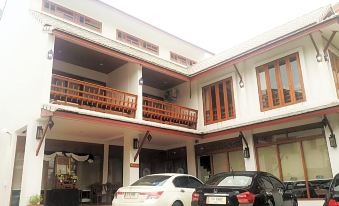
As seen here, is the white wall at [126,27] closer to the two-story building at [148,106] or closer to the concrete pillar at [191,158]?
the two-story building at [148,106]

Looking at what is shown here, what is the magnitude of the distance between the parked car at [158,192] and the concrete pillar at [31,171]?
108 inches

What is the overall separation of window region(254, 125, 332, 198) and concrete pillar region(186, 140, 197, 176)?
11.7 ft

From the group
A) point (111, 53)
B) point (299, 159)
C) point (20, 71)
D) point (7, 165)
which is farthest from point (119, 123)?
point (299, 159)

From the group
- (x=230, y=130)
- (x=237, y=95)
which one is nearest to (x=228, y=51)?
(x=237, y=95)

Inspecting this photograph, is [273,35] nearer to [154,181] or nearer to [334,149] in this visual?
[334,149]

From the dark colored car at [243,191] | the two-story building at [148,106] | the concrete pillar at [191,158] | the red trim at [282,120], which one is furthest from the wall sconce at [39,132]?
the concrete pillar at [191,158]

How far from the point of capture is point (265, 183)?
7695 millimetres

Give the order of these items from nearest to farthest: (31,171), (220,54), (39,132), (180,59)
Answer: (31,171)
(39,132)
(220,54)
(180,59)

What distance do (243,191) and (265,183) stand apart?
43.4 inches

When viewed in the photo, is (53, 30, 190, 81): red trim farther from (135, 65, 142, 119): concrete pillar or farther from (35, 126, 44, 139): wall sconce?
(35, 126, 44, 139): wall sconce

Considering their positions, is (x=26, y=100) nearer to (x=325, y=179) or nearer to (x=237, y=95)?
(x=237, y=95)

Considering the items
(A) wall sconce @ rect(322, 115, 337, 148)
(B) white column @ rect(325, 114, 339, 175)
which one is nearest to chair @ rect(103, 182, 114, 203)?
(B) white column @ rect(325, 114, 339, 175)

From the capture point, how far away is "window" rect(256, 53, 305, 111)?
40.1 ft

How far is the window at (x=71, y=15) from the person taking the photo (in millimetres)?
14475
